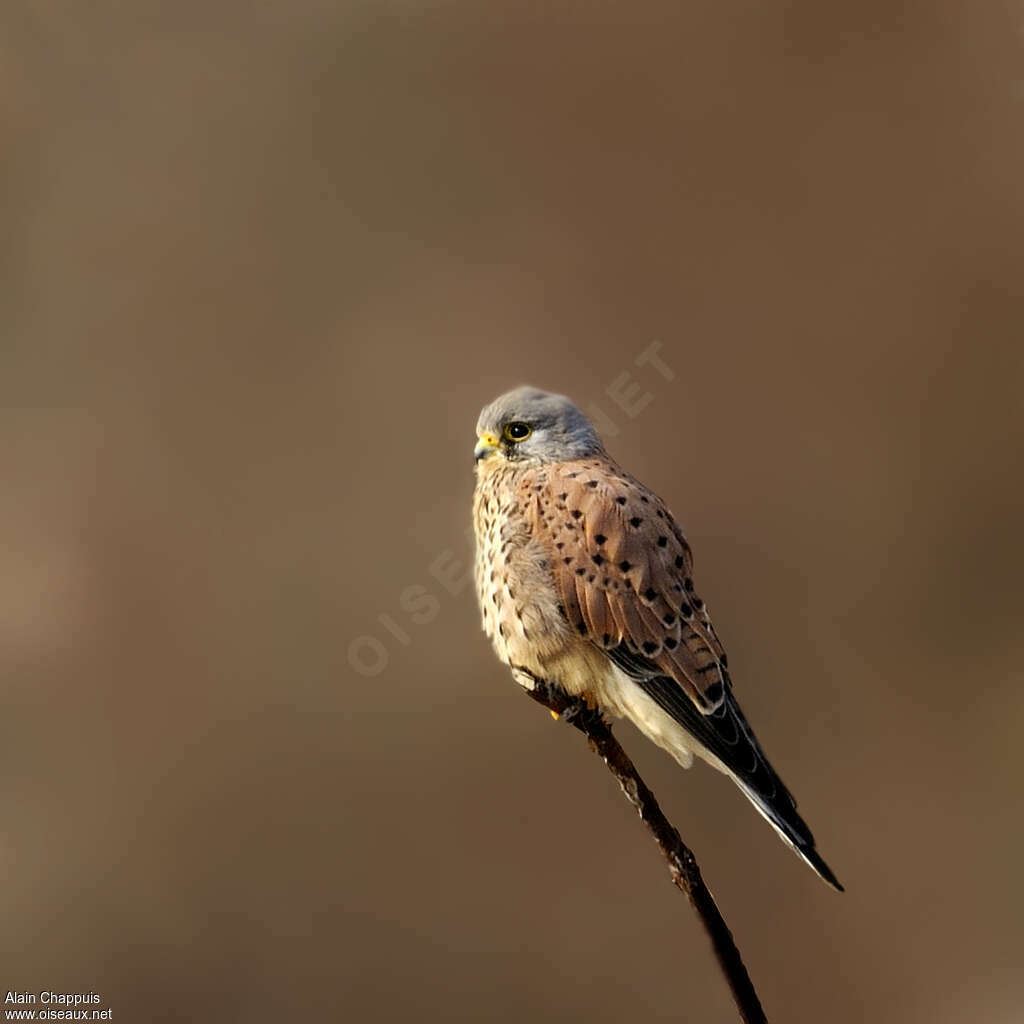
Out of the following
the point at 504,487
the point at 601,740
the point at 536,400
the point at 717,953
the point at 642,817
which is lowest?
the point at 717,953

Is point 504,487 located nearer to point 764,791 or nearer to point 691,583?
point 691,583

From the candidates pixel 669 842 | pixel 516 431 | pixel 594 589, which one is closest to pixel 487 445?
pixel 516 431

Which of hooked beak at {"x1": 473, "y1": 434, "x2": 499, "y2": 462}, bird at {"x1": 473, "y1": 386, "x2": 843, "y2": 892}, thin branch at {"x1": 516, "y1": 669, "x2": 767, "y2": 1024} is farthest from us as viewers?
hooked beak at {"x1": 473, "y1": 434, "x2": 499, "y2": 462}

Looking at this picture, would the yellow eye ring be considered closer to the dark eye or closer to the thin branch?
the dark eye

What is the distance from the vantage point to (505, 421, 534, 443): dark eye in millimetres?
1732

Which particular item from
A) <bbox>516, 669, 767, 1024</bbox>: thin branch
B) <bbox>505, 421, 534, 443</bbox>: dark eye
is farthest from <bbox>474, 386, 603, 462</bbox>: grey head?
<bbox>516, 669, 767, 1024</bbox>: thin branch

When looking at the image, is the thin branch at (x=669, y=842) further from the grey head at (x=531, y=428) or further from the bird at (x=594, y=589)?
the grey head at (x=531, y=428)

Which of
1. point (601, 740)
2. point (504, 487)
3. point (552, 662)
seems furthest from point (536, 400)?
point (601, 740)

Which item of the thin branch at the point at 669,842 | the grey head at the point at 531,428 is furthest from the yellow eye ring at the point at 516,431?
the thin branch at the point at 669,842

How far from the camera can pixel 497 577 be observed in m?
1.79

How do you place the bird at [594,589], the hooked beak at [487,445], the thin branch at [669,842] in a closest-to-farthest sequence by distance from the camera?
1. the thin branch at [669,842]
2. the bird at [594,589]
3. the hooked beak at [487,445]

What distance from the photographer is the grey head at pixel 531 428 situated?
A: 5.67ft

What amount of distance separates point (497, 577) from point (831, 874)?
70cm

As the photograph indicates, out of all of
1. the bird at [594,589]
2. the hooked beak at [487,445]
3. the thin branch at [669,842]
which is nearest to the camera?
the thin branch at [669,842]
